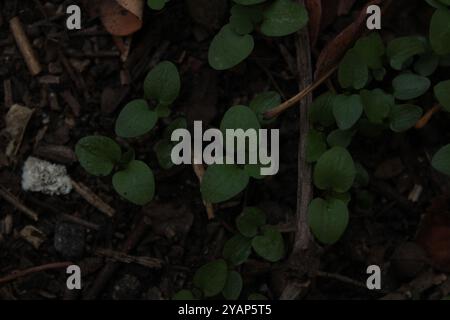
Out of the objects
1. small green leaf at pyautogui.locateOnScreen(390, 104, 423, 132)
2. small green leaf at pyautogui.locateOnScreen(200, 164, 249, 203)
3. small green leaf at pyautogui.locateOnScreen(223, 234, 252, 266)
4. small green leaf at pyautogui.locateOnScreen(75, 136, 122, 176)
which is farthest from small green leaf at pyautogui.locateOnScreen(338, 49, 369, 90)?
small green leaf at pyautogui.locateOnScreen(75, 136, 122, 176)

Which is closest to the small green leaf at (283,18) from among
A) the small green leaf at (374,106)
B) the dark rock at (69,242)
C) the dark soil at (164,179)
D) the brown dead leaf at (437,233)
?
the dark soil at (164,179)

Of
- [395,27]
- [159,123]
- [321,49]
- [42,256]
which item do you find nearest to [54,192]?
[42,256]

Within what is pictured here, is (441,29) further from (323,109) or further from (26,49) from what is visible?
(26,49)

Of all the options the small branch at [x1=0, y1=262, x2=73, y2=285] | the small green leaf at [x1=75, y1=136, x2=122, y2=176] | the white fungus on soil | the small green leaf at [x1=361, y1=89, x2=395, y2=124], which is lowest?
the small branch at [x1=0, y1=262, x2=73, y2=285]

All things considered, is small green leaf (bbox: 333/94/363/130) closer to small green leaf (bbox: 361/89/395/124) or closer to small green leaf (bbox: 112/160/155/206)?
small green leaf (bbox: 361/89/395/124)

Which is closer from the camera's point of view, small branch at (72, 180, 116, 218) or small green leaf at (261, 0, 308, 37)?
small green leaf at (261, 0, 308, 37)

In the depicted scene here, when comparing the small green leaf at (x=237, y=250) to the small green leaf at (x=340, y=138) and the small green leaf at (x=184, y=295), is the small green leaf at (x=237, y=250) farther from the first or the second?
the small green leaf at (x=340, y=138)

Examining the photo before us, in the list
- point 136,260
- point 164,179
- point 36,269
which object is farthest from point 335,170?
point 36,269

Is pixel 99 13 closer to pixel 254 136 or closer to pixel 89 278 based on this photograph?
pixel 254 136
